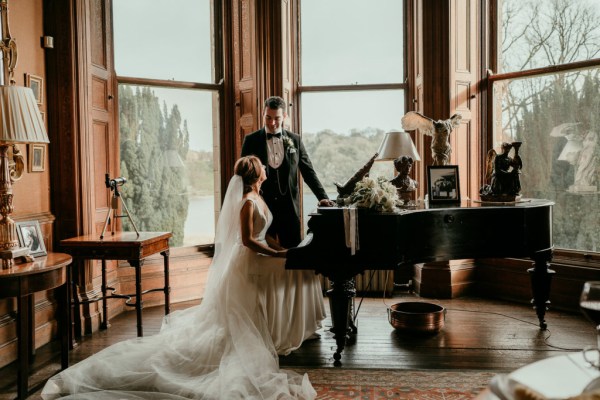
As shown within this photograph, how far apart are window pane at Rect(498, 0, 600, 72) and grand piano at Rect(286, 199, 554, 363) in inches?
72.3

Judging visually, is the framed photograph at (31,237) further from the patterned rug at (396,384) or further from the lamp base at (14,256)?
the patterned rug at (396,384)

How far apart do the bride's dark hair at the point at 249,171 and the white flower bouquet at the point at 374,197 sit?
0.73 metres

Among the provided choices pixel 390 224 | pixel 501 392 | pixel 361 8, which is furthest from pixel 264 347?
pixel 361 8

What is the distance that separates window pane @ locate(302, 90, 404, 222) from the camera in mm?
5957

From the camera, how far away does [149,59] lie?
17.9 ft

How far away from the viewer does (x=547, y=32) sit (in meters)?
5.27

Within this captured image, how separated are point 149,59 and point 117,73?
0.38m

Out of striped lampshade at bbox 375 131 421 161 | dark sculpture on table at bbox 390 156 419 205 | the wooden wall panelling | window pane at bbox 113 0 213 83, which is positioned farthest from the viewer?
the wooden wall panelling

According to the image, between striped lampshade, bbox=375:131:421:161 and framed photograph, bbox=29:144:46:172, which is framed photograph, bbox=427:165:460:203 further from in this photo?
framed photograph, bbox=29:144:46:172

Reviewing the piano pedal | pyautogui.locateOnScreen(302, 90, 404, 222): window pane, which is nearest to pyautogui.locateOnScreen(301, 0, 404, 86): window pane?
pyautogui.locateOnScreen(302, 90, 404, 222): window pane

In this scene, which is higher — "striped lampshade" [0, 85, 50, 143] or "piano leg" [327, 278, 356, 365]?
"striped lampshade" [0, 85, 50, 143]

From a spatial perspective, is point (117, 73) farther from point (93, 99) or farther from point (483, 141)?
point (483, 141)

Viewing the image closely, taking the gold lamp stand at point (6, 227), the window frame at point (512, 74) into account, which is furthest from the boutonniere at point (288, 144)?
the window frame at point (512, 74)

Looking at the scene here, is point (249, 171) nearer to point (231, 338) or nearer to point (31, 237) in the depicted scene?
point (231, 338)
